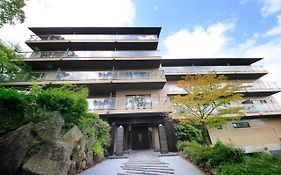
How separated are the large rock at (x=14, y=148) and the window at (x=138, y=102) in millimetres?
9007

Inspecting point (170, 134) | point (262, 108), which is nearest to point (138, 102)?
point (170, 134)

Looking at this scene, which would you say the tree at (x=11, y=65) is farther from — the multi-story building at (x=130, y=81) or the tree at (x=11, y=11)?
the tree at (x=11, y=11)

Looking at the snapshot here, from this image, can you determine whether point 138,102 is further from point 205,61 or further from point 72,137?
point 205,61

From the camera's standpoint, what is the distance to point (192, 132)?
12164 mm

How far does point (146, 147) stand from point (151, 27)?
14705mm

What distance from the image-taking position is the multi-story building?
42.3ft

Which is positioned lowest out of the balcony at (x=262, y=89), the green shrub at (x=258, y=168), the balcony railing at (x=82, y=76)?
the green shrub at (x=258, y=168)

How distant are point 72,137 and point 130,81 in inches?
352

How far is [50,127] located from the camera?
4727mm

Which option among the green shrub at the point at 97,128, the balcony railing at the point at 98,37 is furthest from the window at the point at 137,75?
the green shrub at the point at 97,128

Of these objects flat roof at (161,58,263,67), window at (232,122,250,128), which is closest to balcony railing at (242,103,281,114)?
window at (232,122,250,128)

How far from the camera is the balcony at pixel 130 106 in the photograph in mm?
12469

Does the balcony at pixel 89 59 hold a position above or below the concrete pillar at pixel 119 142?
above

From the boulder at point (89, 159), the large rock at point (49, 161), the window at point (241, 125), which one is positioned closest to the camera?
the large rock at point (49, 161)
